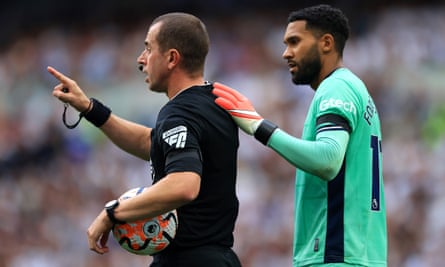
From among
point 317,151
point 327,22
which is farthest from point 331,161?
point 327,22

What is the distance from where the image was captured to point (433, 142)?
1102 cm

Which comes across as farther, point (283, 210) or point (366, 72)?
point (366, 72)

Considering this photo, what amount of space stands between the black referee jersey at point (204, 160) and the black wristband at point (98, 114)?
38.1 inches

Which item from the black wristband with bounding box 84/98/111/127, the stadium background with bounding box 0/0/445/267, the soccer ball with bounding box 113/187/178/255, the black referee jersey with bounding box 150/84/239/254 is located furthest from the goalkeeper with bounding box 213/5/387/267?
the stadium background with bounding box 0/0/445/267

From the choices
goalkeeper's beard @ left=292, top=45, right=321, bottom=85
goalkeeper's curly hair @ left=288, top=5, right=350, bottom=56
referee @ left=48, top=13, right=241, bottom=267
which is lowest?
referee @ left=48, top=13, right=241, bottom=267

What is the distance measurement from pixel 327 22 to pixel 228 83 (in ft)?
26.3

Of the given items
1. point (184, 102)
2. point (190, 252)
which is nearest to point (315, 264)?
point (190, 252)

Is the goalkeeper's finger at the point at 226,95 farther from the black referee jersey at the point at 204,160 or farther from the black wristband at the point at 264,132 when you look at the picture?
the black wristband at the point at 264,132

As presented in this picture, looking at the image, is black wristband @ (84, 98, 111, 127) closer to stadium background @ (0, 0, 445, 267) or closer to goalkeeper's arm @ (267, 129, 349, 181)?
goalkeeper's arm @ (267, 129, 349, 181)

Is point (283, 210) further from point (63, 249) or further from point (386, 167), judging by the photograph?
point (63, 249)

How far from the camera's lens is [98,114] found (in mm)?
5559

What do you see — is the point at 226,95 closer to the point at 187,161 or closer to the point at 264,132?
the point at 264,132

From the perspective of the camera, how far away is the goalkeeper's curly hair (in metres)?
5.12

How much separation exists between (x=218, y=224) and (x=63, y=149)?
9.48 metres
